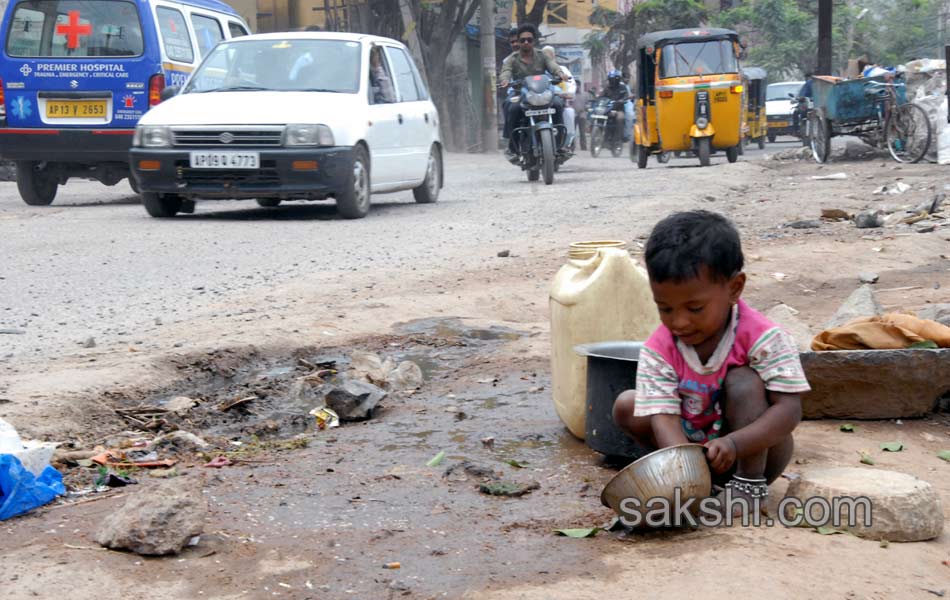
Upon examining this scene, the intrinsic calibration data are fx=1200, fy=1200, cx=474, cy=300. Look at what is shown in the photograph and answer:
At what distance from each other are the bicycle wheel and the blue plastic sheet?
47.9 ft

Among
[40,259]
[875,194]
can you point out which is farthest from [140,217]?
[875,194]

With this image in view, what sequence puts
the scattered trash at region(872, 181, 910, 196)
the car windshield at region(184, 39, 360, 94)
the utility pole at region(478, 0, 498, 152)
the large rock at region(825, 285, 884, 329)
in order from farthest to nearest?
the utility pole at region(478, 0, 498, 152) → the scattered trash at region(872, 181, 910, 196) → the car windshield at region(184, 39, 360, 94) → the large rock at region(825, 285, 884, 329)

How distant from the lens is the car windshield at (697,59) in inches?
735

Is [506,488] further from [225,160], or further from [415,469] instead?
[225,160]

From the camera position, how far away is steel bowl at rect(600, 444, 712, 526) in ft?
8.16

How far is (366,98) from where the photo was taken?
996 cm

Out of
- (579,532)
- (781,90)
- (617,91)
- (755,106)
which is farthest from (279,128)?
(781,90)

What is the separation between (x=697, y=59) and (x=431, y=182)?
27.8 ft

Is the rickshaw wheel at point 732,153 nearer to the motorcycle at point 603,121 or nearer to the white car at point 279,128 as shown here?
the motorcycle at point 603,121

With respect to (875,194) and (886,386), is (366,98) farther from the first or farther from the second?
(886,386)

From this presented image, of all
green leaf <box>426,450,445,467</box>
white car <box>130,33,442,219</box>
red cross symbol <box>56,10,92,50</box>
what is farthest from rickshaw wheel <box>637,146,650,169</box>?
green leaf <box>426,450,445,467</box>

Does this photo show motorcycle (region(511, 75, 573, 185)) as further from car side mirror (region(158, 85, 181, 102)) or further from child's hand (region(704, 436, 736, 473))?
child's hand (region(704, 436, 736, 473))

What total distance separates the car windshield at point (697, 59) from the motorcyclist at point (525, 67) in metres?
4.84

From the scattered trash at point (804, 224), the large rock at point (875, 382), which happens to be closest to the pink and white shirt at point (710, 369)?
the large rock at point (875, 382)
